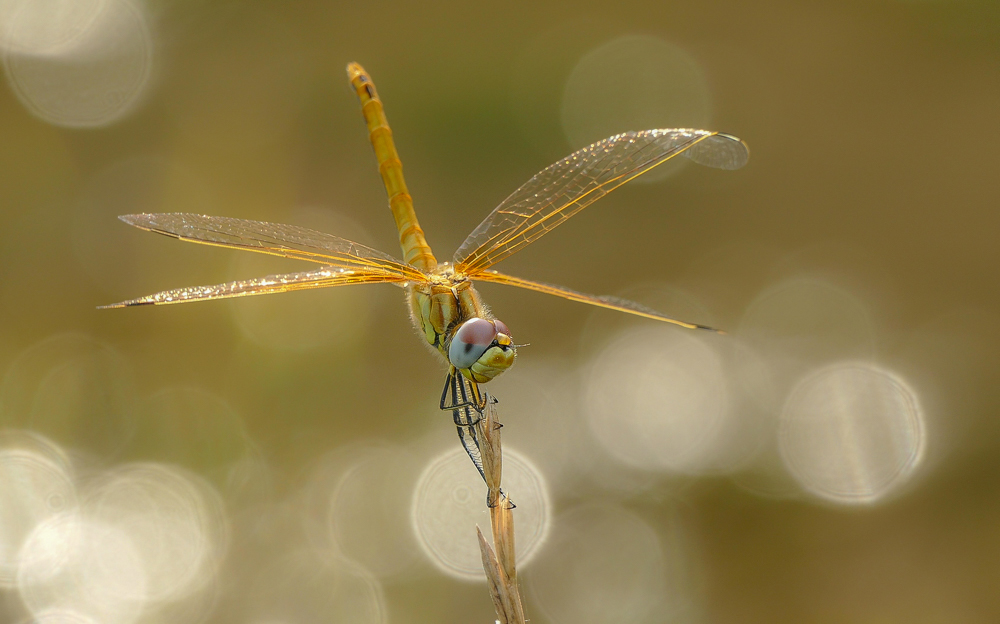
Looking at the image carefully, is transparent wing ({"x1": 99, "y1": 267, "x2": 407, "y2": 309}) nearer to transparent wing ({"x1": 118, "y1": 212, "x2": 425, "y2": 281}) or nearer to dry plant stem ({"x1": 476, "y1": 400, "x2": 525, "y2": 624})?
transparent wing ({"x1": 118, "y1": 212, "x2": 425, "y2": 281})

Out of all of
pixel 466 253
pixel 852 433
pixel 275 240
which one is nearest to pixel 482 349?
pixel 466 253

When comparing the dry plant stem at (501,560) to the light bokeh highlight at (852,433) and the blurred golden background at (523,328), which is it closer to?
the blurred golden background at (523,328)

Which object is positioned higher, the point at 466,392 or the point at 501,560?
the point at 466,392

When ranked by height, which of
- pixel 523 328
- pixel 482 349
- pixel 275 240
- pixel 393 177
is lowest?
pixel 482 349

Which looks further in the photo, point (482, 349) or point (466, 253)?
point (466, 253)

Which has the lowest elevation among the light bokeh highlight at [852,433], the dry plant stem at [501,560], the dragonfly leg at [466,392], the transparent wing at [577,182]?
the dry plant stem at [501,560]

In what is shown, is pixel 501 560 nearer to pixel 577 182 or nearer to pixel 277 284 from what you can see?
pixel 277 284

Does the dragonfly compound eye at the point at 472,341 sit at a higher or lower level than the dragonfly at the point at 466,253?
lower

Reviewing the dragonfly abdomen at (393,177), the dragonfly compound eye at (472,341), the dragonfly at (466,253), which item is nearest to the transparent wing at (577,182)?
the dragonfly at (466,253)
